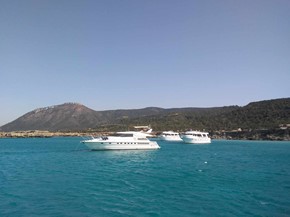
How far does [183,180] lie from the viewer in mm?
32812

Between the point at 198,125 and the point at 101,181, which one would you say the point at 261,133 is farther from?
the point at 101,181

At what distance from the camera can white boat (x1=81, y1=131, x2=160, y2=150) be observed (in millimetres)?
70994

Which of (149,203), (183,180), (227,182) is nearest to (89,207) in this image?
(149,203)

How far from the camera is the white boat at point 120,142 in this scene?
7099 centimetres

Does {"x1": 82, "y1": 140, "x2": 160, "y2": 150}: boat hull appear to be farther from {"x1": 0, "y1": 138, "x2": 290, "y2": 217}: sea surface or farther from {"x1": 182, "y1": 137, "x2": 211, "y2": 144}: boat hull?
{"x1": 182, "y1": 137, "x2": 211, "y2": 144}: boat hull

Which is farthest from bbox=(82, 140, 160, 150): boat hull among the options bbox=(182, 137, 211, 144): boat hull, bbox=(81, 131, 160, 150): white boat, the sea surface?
bbox=(182, 137, 211, 144): boat hull

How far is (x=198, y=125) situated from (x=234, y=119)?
66.1 feet

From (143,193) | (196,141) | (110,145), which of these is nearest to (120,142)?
(110,145)

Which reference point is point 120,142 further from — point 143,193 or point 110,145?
point 143,193

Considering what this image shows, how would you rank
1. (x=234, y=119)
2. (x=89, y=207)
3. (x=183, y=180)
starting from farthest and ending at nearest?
(x=234, y=119) → (x=183, y=180) → (x=89, y=207)

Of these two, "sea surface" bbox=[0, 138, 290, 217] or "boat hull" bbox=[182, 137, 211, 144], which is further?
"boat hull" bbox=[182, 137, 211, 144]

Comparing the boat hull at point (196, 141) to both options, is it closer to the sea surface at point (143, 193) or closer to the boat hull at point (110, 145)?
the boat hull at point (110, 145)

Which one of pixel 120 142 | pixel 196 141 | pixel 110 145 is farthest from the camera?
pixel 196 141

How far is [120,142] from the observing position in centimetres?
7212
